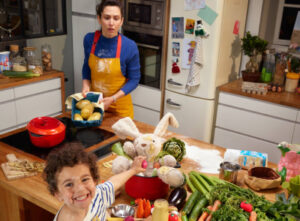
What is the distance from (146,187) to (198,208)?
24 centimetres

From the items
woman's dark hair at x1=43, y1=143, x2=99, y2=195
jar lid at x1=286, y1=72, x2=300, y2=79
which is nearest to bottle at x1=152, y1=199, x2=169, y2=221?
woman's dark hair at x1=43, y1=143, x2=99, y2=195

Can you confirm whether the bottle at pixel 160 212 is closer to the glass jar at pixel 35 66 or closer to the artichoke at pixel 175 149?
the artichoke at pixel 175 149

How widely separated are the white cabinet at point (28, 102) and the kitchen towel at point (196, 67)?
5.09 ft

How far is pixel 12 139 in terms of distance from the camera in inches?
80.4

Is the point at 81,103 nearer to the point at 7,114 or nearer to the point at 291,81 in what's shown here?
the point at 7,114

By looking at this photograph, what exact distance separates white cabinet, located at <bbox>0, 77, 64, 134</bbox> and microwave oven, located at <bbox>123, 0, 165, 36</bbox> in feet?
3.57

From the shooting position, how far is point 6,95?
3357mm

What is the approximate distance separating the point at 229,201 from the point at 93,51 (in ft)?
5.24

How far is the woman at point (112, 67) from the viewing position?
8.16 ft

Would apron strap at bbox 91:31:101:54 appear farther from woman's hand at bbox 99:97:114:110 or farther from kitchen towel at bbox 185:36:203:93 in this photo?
kitchen towel at bbox 185:36:203:93

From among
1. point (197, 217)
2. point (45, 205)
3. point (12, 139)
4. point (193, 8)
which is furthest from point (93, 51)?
point (197, 217)

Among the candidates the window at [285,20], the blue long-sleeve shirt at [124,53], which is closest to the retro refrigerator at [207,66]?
the window at [285,20]

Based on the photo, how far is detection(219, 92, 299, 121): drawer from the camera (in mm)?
2957

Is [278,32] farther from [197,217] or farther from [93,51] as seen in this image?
[197,217]
